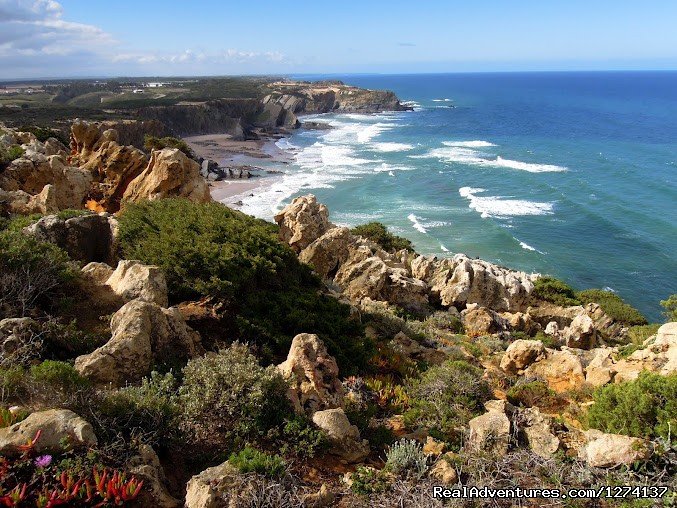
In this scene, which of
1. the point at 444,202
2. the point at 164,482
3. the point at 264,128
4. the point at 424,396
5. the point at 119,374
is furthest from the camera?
the point at 264,128

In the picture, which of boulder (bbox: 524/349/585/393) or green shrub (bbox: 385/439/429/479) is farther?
boulder (bbox: 524/349/585/393)

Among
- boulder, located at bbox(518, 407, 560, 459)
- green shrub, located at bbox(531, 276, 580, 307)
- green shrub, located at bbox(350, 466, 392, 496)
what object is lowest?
green shrub, located at bbox(531, 276, 580, 307)

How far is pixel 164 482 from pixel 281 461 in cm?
140

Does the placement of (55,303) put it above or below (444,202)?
above

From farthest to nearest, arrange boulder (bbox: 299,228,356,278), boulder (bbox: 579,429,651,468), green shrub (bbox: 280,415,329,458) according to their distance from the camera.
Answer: boulder (bbox: 299,228,356,278), green shrub (bbox: 280,415,329,458), boulder (bbox: 579,429,651,468)

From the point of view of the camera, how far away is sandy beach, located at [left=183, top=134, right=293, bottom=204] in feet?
186

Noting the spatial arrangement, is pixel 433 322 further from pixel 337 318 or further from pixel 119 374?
pixel 119 374

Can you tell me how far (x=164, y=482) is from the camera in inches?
225

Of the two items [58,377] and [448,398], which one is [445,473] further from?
[58,377]

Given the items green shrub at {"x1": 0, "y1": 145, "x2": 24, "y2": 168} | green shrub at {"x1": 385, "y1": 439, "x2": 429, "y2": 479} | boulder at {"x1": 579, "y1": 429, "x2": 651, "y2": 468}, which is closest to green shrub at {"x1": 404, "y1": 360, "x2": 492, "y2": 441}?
green shrub at {"x1": 385, "y1": 439, "x2": 429, "y2": 479}

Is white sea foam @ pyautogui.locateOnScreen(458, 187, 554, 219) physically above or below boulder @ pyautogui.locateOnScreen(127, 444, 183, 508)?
below

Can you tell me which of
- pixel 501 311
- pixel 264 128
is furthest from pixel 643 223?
pixel 264 128

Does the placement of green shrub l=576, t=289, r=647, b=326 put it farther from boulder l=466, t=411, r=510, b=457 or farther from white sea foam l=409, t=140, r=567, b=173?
white sea foam l=409, t=140, r=567, b=173

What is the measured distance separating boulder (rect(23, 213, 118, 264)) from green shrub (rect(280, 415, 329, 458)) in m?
8.72
